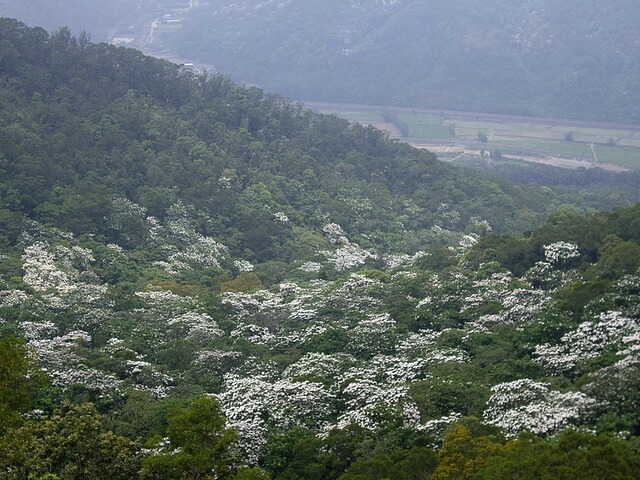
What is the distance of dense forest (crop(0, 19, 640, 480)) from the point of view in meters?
33.3

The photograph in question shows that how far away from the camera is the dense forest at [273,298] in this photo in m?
33.3

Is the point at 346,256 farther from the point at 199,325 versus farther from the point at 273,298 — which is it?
the point at 199,325

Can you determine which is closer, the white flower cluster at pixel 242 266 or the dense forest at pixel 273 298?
the dense forest at pixel 273 298

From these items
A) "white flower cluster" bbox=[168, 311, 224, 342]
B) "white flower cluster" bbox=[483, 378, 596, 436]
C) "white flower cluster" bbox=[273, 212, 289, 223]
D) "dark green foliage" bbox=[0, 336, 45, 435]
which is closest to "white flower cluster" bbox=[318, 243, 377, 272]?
"white flower cluster" bbox=[273, 212, 289, 223]

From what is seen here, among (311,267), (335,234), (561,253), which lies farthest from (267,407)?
(335,234)

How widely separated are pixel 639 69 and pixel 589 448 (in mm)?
174817

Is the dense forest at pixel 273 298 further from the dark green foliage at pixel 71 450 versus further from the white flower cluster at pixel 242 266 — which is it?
the white flower cluster at pixel 242 266

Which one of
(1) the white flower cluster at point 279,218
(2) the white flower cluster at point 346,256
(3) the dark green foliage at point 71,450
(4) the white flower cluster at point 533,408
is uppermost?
(1) the white flower cluster at point 279,218

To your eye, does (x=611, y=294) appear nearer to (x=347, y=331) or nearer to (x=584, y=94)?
(x=347, y=331)

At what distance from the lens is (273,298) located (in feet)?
189

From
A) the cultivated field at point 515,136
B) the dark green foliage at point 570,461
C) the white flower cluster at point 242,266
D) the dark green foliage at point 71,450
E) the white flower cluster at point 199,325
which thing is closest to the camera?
the dark green foliage at point 570,461

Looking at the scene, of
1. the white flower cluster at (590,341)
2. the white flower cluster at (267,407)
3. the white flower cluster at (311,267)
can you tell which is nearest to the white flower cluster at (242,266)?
the white flower cluster at (311,267)

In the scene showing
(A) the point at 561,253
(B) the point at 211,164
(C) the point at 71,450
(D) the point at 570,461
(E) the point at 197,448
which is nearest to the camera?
(D) the point at 570,461

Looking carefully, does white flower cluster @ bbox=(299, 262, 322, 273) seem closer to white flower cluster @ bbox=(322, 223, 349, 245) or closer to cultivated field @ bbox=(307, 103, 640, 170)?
white flower cluster @ bbox=(322, 223, 349, 245)
